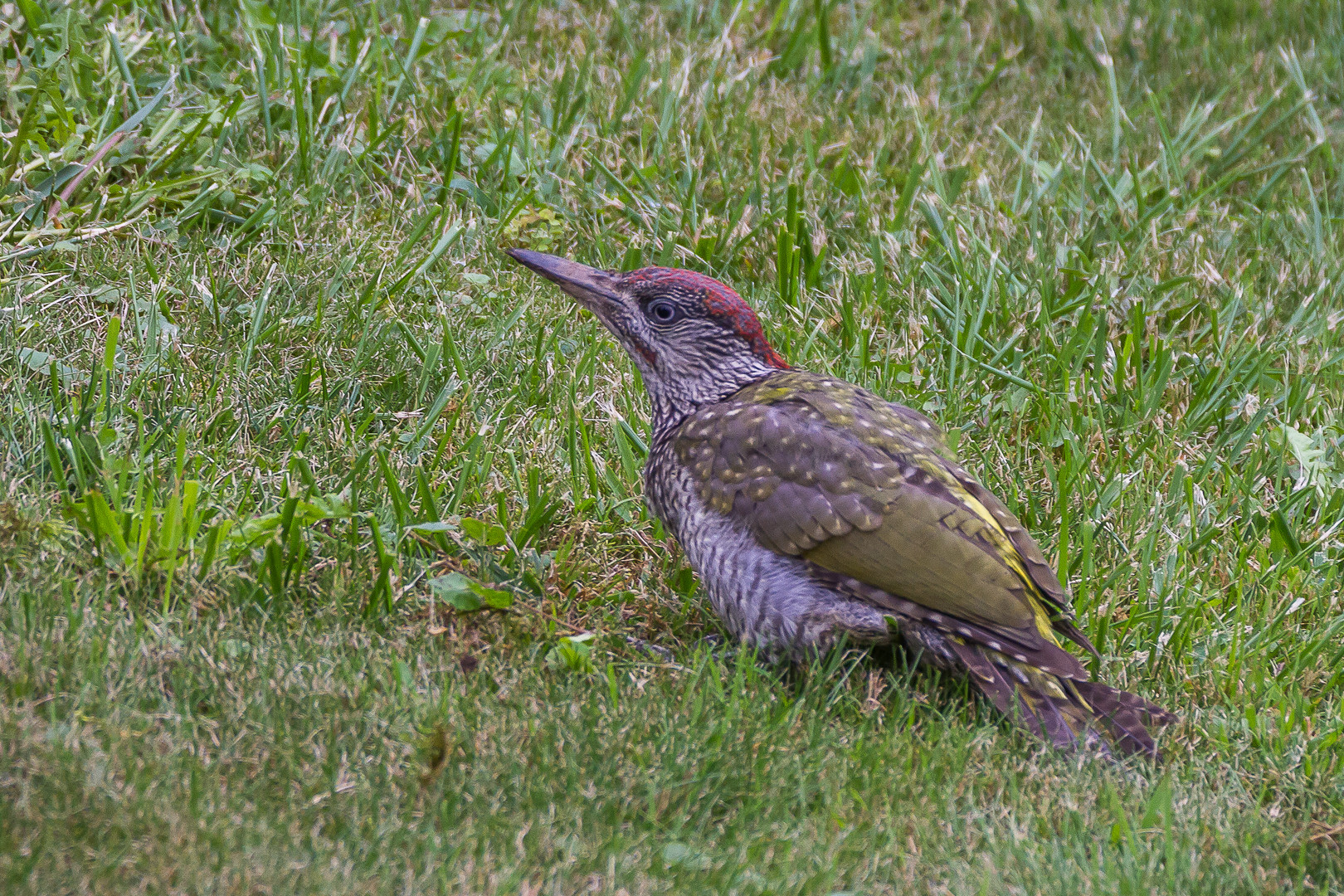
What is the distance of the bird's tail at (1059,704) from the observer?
3.44 m

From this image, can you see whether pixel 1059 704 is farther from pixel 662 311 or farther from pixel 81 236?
pixel 81 236

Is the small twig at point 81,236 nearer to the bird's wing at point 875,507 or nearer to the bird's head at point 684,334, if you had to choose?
the bird's head at point 684,334

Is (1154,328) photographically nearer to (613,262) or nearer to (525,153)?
(613,262)

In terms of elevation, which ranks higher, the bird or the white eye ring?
the white eye ring

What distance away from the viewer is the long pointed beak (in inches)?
171

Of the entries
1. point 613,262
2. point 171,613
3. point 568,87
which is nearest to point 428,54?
point 568,87

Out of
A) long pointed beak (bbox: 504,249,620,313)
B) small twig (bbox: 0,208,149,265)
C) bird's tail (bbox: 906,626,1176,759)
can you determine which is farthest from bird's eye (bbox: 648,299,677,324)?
small twig (bbox: 0,208,149,265)

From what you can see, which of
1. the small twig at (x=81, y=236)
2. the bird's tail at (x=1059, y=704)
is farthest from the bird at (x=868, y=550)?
the small twig at (x=81, y=236)

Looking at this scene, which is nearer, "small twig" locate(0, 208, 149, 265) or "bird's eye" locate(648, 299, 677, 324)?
"bird's eye" locate(648, 299, 677, 324)

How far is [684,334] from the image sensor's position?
4277mm

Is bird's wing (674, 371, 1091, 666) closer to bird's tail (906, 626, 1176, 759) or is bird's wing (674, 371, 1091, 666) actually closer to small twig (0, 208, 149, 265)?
bird's tail (906, 626, 1176, 759)

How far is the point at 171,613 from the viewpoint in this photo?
3.34 metres

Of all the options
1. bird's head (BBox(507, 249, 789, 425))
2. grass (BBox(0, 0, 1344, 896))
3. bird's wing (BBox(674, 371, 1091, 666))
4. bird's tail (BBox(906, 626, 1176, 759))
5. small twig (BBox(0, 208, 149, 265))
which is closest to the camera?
grass (BBox(0, 0, 1344, 896))

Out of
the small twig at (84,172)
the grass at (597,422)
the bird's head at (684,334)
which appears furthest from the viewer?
the small twig at (84,172)
